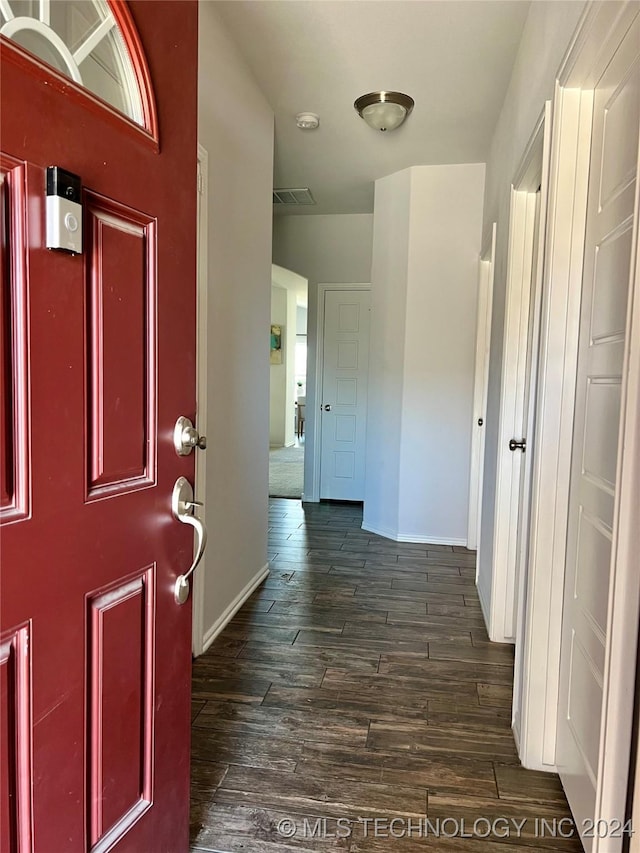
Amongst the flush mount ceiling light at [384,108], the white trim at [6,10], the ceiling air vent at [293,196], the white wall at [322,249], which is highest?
the ceiling air vent at [293,196]

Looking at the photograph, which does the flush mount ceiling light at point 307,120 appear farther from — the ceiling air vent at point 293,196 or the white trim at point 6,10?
the white trim at point 6,10

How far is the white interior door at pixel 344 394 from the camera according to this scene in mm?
5422

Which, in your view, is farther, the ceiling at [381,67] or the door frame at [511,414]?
the door frame at [511,414]

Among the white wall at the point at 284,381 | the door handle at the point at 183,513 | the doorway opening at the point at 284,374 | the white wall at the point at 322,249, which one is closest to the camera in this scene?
the door handle at the point at 183,513

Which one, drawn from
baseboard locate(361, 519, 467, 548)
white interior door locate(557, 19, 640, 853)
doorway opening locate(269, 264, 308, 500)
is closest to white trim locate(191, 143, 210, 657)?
white interior door locate(557, 19, 640, 853)

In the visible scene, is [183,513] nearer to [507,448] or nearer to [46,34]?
[46,34]

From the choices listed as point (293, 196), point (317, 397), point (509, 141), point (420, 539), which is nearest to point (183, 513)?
point (509, 141)

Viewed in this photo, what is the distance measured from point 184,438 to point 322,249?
4.59 m

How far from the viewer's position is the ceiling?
2.27 m

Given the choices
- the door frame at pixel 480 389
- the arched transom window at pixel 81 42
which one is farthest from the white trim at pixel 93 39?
the door frame at pixel 480 389

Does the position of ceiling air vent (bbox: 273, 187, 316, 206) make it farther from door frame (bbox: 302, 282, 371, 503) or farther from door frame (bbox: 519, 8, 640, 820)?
door frame (bbox: 519, 8, 640, 820)

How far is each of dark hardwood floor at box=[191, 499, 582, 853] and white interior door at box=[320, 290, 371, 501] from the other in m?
2.33

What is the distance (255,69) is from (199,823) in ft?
10.3

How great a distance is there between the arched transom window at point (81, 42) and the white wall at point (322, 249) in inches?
176
